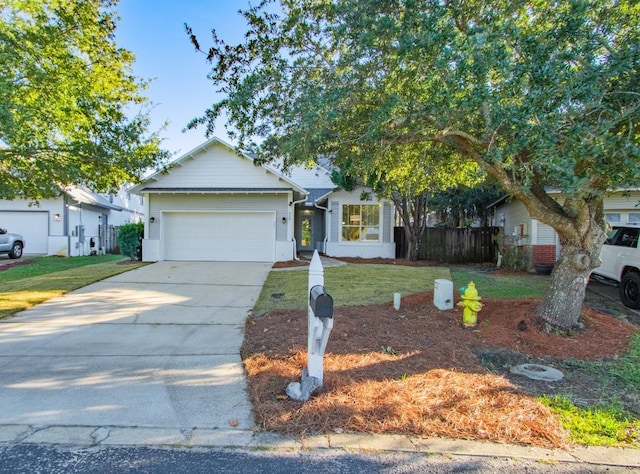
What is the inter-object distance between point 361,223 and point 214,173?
22.8 ft

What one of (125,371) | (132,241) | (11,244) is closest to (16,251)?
(11,244)

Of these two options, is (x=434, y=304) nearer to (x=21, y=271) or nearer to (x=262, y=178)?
(x=262, y=178)

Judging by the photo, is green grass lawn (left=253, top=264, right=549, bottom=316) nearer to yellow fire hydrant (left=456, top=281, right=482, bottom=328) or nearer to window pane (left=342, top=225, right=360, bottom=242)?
yellow fire hydrant (left=456, top=281, right=482, bottom=328)

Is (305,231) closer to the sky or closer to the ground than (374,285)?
closer to the sky

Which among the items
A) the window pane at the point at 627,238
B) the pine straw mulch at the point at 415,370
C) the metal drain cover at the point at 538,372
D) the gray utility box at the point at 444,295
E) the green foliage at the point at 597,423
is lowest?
the green foliage at the point at 597,423

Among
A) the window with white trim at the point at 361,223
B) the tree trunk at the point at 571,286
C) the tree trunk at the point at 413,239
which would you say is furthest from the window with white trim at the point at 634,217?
the window with white trim at the point at 361,223

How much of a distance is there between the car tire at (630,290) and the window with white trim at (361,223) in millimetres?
10040

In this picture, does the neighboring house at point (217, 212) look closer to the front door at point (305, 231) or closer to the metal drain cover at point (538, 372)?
the front door at point (305, 231)

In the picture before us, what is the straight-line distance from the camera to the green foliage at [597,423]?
307 cm

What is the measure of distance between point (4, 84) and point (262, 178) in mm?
9295

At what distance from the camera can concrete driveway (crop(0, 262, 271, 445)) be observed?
3.24 meters

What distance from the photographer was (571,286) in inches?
231

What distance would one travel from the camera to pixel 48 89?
→ 26.4 ft

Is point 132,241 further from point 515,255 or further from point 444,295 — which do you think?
point 515,255
